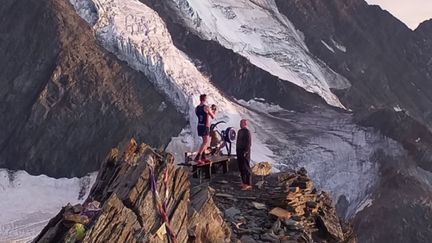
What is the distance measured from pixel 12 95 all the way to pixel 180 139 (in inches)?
598

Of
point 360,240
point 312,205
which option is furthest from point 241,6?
point 312,205

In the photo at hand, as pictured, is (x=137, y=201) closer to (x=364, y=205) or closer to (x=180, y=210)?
(x=180, y=210)

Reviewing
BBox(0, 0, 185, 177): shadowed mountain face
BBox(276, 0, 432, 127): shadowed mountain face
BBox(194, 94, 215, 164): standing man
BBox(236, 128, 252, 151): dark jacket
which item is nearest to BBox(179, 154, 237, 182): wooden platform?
BBox(194, 94, 215, 164): standing man

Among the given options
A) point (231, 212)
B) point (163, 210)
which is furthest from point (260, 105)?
point (163, 210)

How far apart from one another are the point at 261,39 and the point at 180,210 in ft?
235

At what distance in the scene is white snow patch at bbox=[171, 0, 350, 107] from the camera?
78.6 metres

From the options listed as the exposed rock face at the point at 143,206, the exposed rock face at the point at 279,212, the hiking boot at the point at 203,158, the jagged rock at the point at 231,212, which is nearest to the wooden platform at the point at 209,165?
the hiking boot at the point at 203,158

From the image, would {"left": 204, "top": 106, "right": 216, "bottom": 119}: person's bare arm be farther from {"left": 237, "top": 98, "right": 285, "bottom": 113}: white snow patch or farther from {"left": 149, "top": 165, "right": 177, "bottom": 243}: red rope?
{"left": 237, "top": 98, "right": 285, "bottom": 113}: white snow patch

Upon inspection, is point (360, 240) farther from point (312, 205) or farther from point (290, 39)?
point (290, 39)

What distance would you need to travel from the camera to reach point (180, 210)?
12617 millimetres

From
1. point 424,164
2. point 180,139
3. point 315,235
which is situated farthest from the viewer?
point 424,164

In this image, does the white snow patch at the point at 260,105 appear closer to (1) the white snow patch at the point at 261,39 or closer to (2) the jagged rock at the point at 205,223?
(1) the white snow patch at the point at 261,39

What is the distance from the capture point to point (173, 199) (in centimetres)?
1289

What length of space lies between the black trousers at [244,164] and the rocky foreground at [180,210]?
12.9 inches
